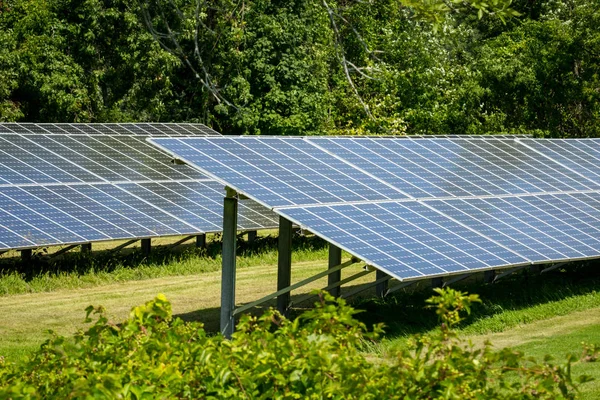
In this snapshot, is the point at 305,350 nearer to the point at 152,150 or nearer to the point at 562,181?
the point at 562,181

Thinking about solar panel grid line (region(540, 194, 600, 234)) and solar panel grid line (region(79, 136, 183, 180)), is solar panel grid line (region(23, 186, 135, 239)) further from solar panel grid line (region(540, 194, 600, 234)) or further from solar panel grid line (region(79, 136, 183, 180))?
solar panel grid line (region(540, 194, 600, 234))

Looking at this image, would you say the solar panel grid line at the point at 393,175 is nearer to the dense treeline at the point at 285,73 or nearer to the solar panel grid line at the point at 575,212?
the solar panel grid line at the point at 575,212

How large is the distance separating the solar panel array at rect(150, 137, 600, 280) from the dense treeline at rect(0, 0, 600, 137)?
1354cm

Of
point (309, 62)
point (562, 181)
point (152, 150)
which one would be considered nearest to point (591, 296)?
point (562, 181)

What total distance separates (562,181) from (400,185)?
4386 mm

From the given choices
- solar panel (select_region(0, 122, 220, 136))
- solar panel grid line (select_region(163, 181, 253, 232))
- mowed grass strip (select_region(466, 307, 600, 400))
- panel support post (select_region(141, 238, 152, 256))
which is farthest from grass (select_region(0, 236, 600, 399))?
solar panel (select_region(0, 122, 220, 136))

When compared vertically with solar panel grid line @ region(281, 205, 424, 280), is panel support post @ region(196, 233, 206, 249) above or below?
below

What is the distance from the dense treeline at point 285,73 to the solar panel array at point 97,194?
9744mm

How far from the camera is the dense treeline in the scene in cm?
3259

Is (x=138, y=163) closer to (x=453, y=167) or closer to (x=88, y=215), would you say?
(x=88, y=215)

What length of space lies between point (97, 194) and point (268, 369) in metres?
15.3

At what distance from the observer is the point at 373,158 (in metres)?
16.8

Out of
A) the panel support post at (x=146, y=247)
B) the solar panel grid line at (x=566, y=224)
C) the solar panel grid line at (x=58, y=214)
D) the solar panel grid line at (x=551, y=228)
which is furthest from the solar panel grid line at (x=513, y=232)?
the panel support post at (x=146, y=247)

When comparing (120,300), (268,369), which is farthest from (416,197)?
(268,369)
